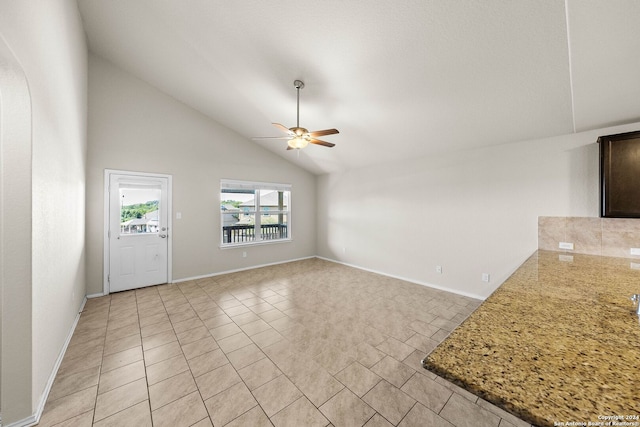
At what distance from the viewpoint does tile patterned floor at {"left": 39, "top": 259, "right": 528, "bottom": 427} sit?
5.54 feet

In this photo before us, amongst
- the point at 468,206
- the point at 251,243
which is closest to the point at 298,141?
the point at 468,206

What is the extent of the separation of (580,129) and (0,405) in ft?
19.3

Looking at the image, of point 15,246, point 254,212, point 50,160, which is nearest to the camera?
point 15,246

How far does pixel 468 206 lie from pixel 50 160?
198 inches

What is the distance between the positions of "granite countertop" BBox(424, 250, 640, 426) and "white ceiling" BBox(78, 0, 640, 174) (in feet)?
6.56

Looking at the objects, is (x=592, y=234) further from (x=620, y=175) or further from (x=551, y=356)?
(x=551, y=356)

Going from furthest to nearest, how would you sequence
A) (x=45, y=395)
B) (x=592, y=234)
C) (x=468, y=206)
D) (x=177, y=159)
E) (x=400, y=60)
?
(x=177, y=159) → (x=468, y=206) → (x=592, y=234) → (x=400, y=60) → (x=45, y=395)

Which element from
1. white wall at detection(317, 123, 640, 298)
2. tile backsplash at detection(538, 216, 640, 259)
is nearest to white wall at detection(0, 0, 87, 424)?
white wall at detection(317, 123, 640, 298)

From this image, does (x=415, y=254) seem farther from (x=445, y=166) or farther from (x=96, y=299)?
(x=96, y=299)

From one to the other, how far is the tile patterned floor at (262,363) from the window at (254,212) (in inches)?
71.8

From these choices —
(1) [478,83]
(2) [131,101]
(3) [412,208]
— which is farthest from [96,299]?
(1) [478,83]

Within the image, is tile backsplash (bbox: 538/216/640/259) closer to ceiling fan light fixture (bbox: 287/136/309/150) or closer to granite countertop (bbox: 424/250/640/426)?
granite countertop (bbox: 424/250/640/426)

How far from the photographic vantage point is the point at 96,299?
3.73 metres

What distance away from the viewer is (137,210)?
425 cm
